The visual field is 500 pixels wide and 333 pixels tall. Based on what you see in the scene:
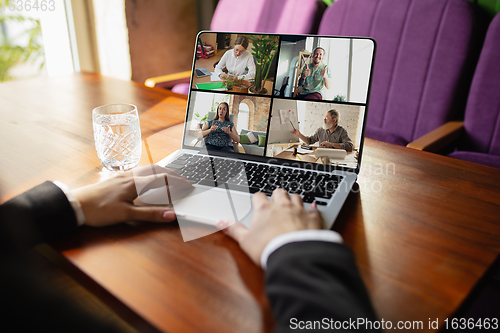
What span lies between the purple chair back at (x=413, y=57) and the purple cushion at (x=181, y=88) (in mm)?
805

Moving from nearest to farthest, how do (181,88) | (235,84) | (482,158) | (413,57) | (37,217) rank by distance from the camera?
(37,217) < (235,84) < (482,158) < (413,57) < (181,88)

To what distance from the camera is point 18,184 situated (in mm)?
749

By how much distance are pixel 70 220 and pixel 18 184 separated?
0.89ft

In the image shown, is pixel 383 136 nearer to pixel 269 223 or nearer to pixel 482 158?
pixel 482 158

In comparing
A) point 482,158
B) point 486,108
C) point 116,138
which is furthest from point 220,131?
point 486,108

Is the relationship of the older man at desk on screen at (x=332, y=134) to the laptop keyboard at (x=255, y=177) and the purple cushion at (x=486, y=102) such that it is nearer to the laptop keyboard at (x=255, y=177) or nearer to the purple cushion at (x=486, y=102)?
the laptop keyboard at (x=255, y=177)

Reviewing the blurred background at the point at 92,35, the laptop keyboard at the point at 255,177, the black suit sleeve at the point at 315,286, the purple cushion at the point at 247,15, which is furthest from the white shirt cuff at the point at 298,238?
the blurred background at the point at 92,35

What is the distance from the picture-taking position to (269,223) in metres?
0.55

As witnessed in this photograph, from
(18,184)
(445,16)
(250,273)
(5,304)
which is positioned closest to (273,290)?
(250,273)

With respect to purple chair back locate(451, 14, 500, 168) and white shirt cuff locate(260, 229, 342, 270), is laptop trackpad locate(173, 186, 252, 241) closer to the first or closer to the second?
white shirt cuff locate(260, 229, 342, 270)

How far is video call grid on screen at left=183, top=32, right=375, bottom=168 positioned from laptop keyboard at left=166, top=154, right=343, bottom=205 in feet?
0.19

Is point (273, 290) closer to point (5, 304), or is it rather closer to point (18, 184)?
point (5, 304)

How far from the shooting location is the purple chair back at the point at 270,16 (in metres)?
1.77

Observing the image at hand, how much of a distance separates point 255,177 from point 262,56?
303 mm
